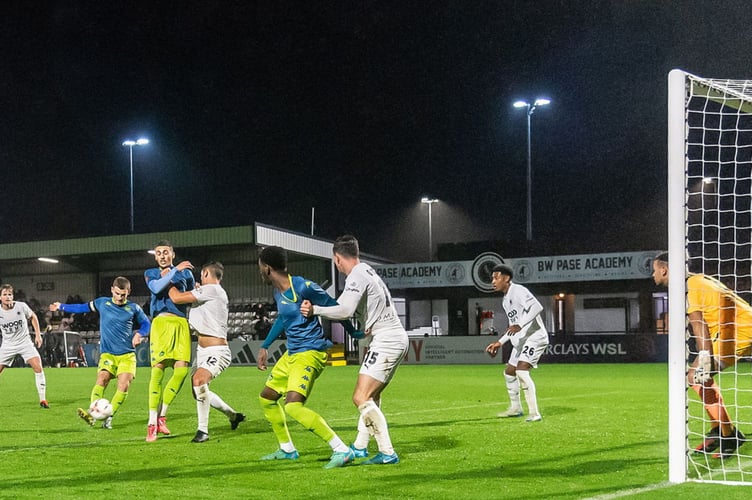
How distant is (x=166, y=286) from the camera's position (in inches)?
382

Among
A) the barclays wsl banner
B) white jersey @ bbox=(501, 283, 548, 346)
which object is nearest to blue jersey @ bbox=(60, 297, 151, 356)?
white jersey @ bbox=(501, 283, 548, 346)

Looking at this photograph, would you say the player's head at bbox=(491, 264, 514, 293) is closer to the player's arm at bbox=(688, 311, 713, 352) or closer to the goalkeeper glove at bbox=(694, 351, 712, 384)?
the player's arm at bbox=(688, 311, 713, 352)

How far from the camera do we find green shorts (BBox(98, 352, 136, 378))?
11.9m

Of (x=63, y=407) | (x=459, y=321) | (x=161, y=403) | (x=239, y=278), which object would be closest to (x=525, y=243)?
(x=459, y=321)

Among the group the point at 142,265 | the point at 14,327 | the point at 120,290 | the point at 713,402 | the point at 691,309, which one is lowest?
the point at 713,402

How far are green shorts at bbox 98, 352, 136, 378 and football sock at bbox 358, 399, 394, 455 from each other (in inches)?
206

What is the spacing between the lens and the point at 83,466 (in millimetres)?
8070

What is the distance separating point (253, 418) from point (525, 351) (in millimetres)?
3890

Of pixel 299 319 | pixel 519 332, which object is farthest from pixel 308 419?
pixel 519 332

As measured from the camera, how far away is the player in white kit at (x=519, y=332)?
12.1 metres

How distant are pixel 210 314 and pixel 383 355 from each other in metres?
3.09

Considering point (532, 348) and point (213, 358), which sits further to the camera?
point (532, 348)

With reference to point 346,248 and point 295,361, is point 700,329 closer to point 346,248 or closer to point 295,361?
point 346,248

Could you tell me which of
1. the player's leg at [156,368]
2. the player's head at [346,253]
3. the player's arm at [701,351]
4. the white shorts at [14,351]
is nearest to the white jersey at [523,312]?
the player's arm at [701,351]
